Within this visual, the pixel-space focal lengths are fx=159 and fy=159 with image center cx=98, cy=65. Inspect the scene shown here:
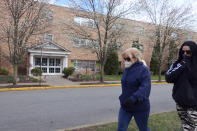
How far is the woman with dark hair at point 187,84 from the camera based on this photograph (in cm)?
249

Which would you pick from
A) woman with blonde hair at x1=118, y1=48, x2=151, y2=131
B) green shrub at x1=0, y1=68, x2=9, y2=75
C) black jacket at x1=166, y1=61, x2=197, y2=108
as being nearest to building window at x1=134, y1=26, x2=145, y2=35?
green shrub at x1=0, y1=68, x2=9, y2=75

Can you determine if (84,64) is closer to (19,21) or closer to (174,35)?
(174,35)

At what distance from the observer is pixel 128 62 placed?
8.50ft

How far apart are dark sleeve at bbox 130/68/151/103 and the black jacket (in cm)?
52

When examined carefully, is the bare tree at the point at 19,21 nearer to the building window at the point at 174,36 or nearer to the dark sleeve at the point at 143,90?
the dark sleeve at the point at 143,90

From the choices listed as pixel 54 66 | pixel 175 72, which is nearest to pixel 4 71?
pixel 54 66

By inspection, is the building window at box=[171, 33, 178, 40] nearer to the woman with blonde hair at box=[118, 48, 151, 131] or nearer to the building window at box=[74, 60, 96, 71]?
the building window at box=[74, 60, 96, 71]

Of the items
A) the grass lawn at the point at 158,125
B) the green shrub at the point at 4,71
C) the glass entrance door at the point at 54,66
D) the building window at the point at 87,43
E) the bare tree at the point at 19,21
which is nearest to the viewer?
the grass lawn at the point at 158,125

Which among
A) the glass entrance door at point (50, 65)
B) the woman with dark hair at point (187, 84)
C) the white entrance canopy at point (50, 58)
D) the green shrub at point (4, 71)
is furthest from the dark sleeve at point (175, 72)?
the glass entrance door at point (50, 65)

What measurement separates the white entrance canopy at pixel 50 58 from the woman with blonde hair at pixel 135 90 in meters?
16.3

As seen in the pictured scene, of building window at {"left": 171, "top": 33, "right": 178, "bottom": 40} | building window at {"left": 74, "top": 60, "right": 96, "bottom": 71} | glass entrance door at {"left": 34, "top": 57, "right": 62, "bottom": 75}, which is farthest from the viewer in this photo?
building window at {"left": 74, "top": 60, "right": 96, "bottom": 71}

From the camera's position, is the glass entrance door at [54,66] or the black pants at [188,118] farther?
the glass entrance door at [54,66]

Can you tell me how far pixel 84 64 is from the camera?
73.5 feet

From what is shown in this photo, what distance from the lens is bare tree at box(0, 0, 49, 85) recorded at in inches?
406
